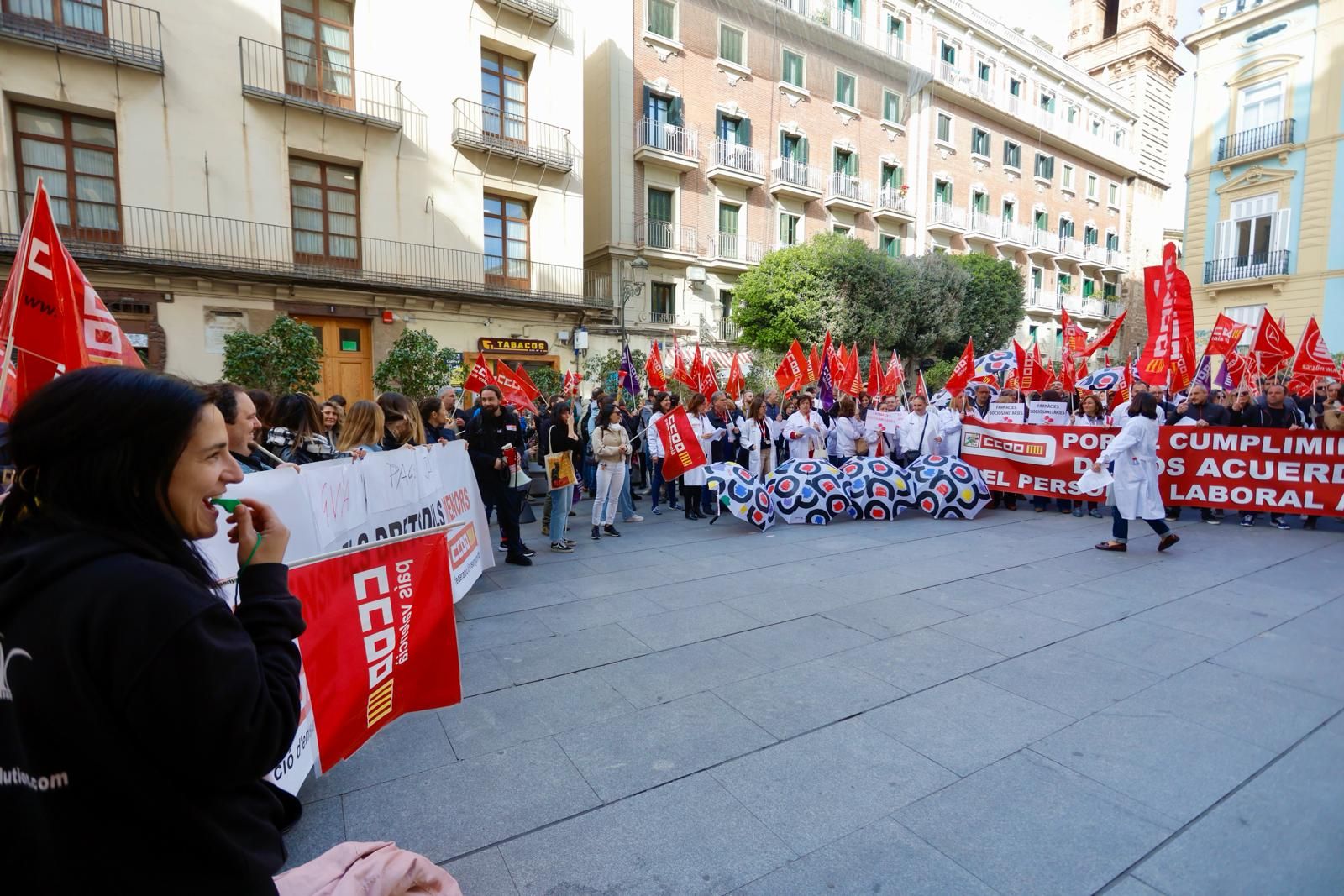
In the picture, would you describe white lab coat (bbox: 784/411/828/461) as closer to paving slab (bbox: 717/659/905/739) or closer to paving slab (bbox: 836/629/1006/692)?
paving slab (bbox: 836/629/1006/692)

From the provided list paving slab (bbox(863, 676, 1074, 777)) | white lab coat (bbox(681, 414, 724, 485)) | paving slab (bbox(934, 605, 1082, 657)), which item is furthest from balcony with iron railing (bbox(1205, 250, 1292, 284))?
paving slab (bbox(863, 676, 1074, 777))

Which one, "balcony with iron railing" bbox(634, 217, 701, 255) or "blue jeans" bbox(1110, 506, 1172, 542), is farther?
"balcony with iron railing" bbox(634, 217, 701, 255)

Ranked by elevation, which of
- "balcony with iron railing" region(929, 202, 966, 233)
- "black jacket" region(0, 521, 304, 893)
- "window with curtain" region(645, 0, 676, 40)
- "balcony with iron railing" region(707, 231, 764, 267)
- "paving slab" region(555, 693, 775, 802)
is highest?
"window with curtain" region(645, 0, 676, 40)

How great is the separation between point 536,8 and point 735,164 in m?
9.73

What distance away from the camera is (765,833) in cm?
279

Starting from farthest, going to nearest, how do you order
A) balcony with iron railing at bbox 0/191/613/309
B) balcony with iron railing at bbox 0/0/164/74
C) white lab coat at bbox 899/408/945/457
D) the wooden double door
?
the wooden double door → balcony with iron railing at bbox 0/191/613/309 → balcony with iron railing at bbox 0/0/164/74 → white lab coat at bbox 899/408/945/457

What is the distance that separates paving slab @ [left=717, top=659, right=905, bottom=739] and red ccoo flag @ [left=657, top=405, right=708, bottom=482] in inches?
206

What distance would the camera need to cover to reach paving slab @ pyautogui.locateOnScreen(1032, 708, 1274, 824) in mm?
3033

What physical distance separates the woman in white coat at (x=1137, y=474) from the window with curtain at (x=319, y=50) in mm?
19279

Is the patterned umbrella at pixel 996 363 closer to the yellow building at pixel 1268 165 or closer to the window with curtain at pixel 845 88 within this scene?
the yellow building at pixel 1268 165

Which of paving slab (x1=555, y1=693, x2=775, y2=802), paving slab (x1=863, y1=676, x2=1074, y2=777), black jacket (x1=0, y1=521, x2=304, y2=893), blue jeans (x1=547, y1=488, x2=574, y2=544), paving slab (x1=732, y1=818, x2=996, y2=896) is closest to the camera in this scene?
black jacket (x1=0, y1=521, x2=304, y2=893)

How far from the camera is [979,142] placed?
35.9 metres

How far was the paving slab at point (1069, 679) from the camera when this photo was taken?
3930 mm

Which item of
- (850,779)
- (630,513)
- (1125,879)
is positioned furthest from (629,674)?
(630,513)
